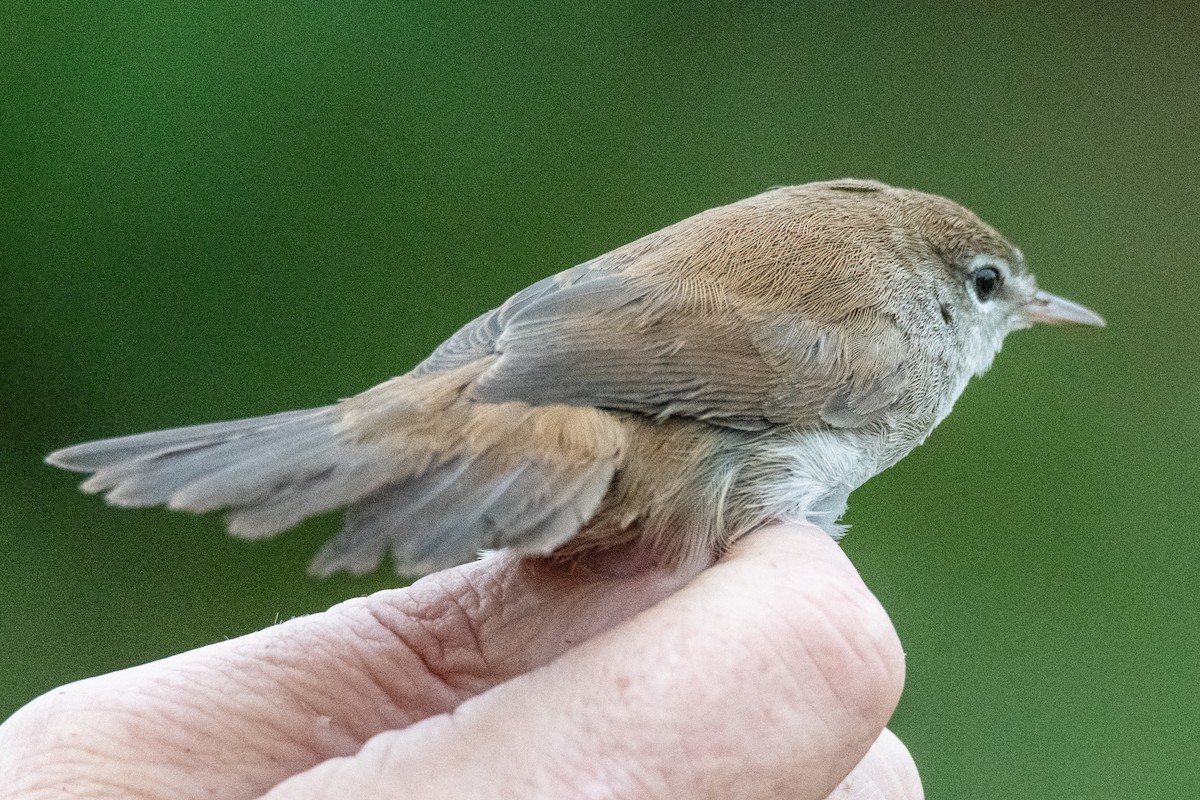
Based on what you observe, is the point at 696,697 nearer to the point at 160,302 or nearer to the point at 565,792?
the point at 565,792

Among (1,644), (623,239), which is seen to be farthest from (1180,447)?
(1,644)

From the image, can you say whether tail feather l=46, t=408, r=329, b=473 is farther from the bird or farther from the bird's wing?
the bird's wing

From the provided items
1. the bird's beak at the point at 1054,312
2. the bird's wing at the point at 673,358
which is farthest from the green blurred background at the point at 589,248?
the bird's wing at the point at 673,358

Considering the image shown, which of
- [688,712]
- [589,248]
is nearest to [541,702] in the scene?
[688,712]

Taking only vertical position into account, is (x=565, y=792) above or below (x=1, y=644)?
above

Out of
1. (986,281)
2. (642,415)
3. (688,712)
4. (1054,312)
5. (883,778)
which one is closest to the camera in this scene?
(688,712)

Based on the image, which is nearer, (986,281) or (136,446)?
(136,446)

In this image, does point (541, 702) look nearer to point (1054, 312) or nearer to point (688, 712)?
point (688, 712)
